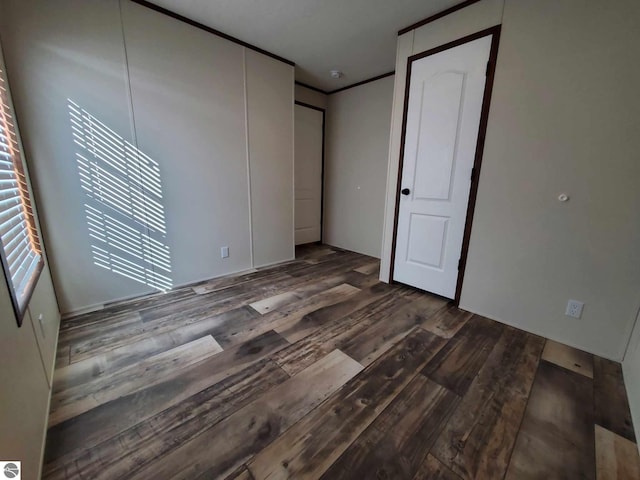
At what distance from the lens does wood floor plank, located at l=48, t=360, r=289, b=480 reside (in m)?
1.02

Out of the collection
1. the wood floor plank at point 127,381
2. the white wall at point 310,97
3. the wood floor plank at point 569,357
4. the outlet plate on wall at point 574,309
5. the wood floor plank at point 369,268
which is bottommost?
the wood floor plank at point 127,381

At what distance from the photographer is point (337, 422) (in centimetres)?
124

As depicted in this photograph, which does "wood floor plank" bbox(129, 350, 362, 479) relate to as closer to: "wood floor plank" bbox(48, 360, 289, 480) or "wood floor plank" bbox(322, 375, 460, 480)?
"wood floor plank" bbox(48, 360, 289, 480)

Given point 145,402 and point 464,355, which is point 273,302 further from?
point 464,355

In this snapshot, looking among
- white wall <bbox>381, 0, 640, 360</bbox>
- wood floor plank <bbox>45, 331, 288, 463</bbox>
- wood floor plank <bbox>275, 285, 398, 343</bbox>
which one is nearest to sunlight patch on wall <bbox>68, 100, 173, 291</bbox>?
wood floor plank <bbox>45, 331, 288, 463</bbox>

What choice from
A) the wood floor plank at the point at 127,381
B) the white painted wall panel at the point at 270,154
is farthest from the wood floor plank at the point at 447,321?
the white painted wall panel at the point at 270,154

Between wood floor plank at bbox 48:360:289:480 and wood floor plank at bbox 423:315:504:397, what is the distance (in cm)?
94

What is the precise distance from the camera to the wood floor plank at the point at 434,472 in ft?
3.34

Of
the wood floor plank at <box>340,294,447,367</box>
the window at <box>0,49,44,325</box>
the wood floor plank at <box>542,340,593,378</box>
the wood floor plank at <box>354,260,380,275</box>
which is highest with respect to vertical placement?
the window at <box>0,49,44,325</box>

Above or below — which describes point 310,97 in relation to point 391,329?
above

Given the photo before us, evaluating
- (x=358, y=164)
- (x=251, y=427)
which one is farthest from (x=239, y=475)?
(x=358, y=164)

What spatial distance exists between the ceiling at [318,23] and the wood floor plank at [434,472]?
9.63ft

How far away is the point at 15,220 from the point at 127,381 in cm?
104

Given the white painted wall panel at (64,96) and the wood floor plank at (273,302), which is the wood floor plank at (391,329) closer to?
the wood floor plank at (273,302)
